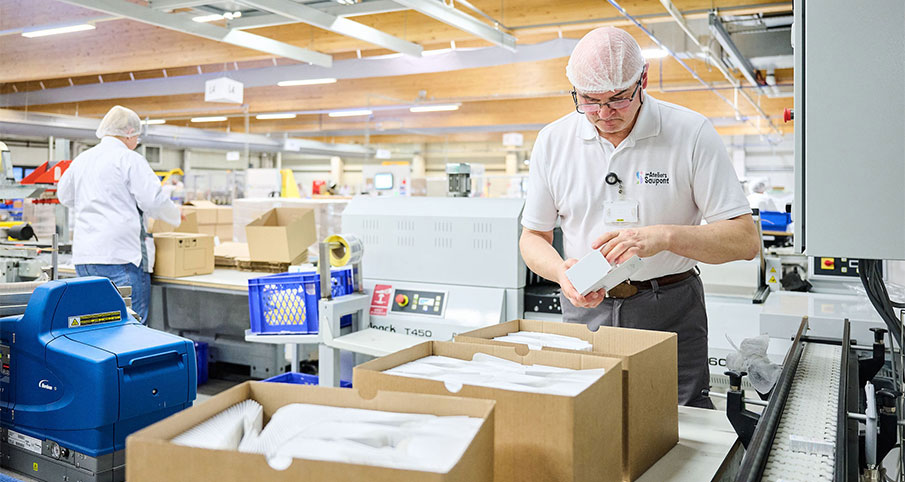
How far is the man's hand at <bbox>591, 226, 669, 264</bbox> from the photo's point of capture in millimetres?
1429

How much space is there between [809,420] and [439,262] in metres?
2.04

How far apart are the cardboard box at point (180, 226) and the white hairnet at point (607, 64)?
3927 mm

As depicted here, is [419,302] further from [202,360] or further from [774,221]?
[774,221]

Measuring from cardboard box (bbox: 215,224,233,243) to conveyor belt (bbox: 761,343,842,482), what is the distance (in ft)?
19.8

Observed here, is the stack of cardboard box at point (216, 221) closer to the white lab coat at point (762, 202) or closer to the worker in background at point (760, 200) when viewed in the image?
the worker in background at point (760, 200)

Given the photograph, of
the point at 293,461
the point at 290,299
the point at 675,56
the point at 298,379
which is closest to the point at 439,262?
the point at 290,299

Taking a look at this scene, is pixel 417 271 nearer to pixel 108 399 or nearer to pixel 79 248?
pixel 108 399

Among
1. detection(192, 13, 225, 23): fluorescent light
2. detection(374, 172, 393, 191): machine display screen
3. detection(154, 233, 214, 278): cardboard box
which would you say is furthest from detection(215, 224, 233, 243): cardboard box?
detection(374, 172, 393, 191): machine display screen

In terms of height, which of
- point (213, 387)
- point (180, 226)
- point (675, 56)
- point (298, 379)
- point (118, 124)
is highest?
point (675, 56)

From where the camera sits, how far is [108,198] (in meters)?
3.78

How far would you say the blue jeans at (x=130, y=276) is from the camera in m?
3.78

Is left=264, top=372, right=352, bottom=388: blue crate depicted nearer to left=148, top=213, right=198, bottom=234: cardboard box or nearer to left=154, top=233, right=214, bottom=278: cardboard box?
left=154, top=233, right=214, bottom=278: cardboard box

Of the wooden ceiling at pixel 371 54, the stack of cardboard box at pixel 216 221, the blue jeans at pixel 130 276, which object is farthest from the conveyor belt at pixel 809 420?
the stack of cardboard box at pixel 216 221

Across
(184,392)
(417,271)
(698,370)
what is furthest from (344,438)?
(417,271)
